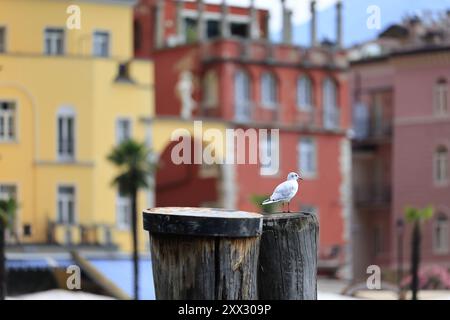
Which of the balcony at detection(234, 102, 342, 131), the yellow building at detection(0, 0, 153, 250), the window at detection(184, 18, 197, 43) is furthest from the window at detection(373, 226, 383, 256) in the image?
the yellow building at detection(0, 0, 153, 250)

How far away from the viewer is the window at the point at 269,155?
57.6 m

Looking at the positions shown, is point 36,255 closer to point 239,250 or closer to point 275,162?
point 275,162

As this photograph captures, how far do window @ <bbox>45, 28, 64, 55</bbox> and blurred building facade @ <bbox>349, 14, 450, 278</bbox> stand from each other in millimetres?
16692

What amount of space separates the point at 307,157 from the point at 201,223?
5657cm

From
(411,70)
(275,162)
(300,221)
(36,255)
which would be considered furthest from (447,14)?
(300,221)

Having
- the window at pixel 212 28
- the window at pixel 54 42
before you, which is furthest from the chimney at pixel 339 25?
the window at pixel 54 42

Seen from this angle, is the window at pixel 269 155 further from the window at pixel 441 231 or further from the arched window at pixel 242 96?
the window at pixel 441 231

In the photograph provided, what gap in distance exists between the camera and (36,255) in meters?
48.5

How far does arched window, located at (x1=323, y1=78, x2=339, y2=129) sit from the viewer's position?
63469mm

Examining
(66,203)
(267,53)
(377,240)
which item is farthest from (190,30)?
(377,240)

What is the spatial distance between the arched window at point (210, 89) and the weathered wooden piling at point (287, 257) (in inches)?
2117

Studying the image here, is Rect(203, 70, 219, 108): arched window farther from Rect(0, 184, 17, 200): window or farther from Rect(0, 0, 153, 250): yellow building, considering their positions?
Rect(0, 184, 17, 200): window

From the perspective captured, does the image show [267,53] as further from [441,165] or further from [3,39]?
[3,39]

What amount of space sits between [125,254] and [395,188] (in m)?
18.8
